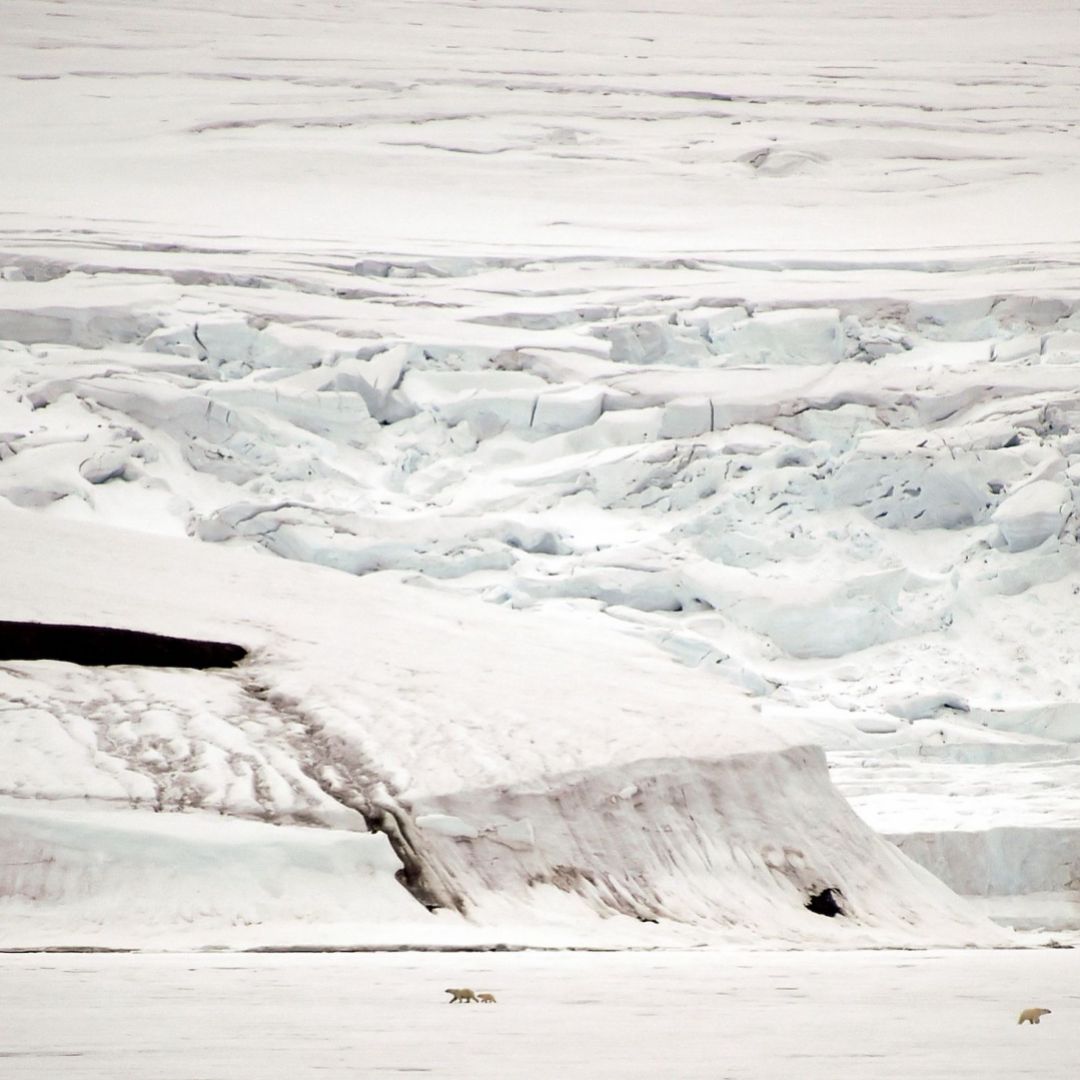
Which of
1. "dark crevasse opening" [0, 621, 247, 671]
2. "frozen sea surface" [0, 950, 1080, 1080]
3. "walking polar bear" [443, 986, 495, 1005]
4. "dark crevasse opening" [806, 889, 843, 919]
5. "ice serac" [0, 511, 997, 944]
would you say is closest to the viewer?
"frozen sea surface" [0, 950, 1080, 1080]

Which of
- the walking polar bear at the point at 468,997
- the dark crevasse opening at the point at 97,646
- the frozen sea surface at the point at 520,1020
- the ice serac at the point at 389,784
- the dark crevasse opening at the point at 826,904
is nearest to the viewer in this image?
the frozen sea surface at the point at 520,1020

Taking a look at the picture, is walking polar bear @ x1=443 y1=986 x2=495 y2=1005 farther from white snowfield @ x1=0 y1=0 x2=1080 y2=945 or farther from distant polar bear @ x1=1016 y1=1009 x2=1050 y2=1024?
white snowfield @ x1=0 y1=0 x2=1080 y2=945

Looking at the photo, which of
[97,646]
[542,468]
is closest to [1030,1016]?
[97,646]

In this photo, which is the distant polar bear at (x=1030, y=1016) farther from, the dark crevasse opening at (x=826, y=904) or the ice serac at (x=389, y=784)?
the dark crevasse opening at (x=826, y=904)

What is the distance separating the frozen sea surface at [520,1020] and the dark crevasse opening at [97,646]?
1685 millimetres

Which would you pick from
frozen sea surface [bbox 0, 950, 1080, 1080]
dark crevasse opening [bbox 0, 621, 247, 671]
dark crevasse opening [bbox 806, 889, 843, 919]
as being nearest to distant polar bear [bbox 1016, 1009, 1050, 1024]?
frozen sea surface [bbox 0, 950, 1080, 1080]

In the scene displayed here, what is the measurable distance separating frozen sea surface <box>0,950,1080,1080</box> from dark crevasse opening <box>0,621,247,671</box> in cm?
168

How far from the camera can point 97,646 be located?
5242mm

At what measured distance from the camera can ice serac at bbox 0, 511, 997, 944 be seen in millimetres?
4281

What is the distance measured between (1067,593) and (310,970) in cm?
1065

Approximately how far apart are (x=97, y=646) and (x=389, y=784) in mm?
1098

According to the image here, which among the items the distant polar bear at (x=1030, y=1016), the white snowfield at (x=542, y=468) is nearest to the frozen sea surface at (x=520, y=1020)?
the distant polar bear at (x=1030, y=1016)

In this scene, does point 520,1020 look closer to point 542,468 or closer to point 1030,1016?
point 1030,1016

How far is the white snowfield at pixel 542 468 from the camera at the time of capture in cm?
480
